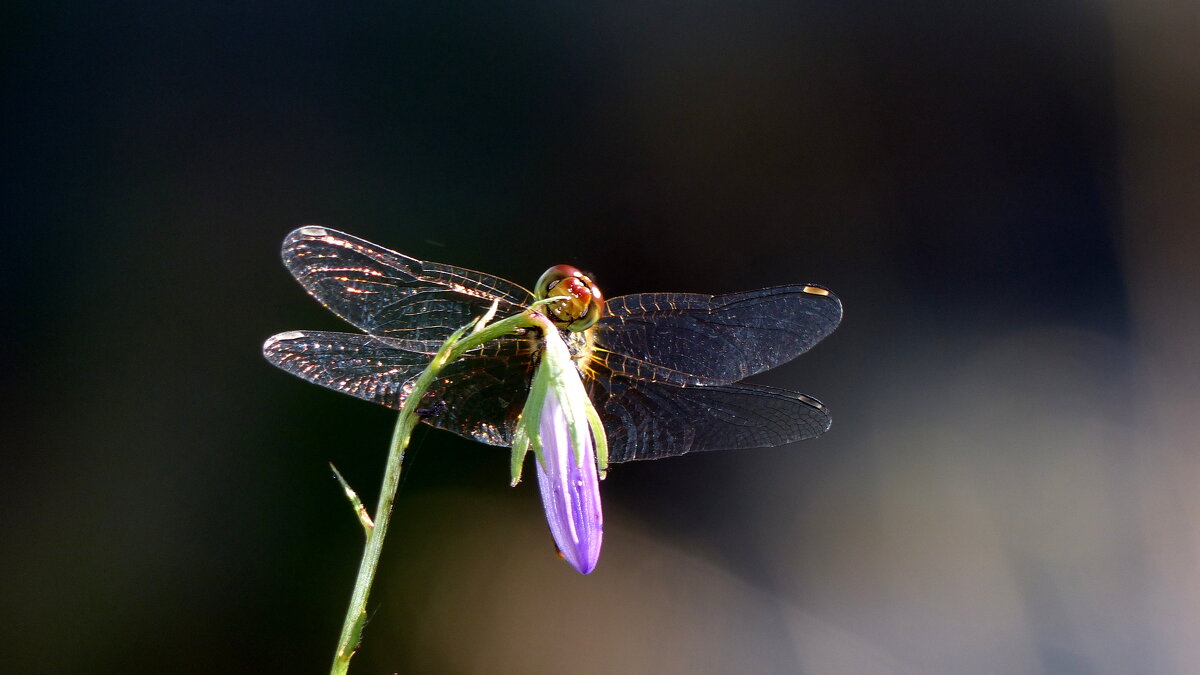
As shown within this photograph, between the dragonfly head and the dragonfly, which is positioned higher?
the dragonfly head

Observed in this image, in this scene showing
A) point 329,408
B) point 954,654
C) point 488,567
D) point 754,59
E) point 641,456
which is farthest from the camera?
point 754,59

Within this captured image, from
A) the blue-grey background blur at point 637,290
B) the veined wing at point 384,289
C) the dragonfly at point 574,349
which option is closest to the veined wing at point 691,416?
the dragonfly at point 574,349

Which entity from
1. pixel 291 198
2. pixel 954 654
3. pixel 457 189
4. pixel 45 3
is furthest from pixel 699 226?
pixel 45 3

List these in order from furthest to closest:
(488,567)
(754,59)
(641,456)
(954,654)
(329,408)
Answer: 1. (754,59)
2. (954,654)
3. (488,567)
4. (329,408)
5. (641,456)

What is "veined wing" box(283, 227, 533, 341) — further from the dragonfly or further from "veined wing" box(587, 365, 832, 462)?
"veined wing" box(587, 365, 832, 462)

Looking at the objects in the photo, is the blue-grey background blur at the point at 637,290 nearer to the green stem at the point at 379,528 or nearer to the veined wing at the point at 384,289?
the veined wing at the point at 384,289

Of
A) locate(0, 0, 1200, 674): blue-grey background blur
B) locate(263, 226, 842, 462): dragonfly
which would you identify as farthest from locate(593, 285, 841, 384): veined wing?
locate(0, 0, 1200, 674): blue-grey background blur

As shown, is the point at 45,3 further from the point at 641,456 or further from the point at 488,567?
the point at 641,456
